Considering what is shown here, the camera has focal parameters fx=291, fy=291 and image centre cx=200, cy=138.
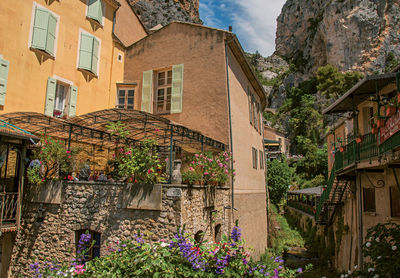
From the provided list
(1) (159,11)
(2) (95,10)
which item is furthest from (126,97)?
(1) (159,11)

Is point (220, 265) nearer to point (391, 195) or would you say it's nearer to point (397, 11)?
point (391, 195)

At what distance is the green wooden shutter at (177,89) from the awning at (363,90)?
20.6 feet

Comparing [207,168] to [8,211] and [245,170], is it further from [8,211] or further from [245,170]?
[8,211]

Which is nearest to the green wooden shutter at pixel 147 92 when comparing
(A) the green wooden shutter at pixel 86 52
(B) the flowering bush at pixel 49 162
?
(A) the green wooden shutter at pixel 86 52

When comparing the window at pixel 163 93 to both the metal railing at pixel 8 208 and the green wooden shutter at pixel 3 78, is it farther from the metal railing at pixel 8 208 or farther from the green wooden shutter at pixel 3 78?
the metal railing at pixel 8 208

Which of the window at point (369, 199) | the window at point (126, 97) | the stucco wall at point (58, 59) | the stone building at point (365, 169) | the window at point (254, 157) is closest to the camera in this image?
the stone building at point (365, 169)

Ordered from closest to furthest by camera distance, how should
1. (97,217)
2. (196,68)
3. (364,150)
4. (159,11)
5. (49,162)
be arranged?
1. (97,217)
2. (49,162)
3. (364,150)
4. (196,68)
5. (159,11)

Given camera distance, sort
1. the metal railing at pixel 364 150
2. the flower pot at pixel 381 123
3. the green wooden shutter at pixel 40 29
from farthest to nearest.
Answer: the green wooden shutter at pixel 40 29 → the flower pot at pixel 381 123 → the metal railing at pixel 364 150

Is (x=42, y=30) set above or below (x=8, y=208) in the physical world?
above

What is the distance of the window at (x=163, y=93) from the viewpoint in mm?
12656

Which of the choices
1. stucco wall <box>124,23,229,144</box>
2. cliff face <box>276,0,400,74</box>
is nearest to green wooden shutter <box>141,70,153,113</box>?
stucco wall <box>124,23,229,144</box>

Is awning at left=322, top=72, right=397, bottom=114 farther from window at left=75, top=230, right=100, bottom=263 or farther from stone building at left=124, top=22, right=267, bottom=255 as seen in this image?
window at left=75, top=230, right=100, bottom=263

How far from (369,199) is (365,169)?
169cm

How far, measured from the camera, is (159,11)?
34438 millimetres
